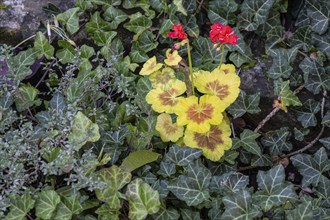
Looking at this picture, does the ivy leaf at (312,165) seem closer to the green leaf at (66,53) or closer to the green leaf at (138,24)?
the green leaf at (138,24)

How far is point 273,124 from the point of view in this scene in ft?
8.04

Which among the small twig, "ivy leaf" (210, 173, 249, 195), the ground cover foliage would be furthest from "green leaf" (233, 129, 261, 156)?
"ivy leaf" (210, 173, 249, 195)

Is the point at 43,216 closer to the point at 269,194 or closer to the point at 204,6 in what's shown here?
the point at 269,194

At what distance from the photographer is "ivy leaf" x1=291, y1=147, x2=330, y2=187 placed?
2.25m

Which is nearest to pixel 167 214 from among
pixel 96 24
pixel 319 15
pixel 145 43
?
pixel 145 43

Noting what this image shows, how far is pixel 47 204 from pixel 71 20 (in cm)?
91

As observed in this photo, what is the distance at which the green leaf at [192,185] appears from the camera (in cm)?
203

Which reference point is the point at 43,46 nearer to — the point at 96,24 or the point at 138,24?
the point at 96,24

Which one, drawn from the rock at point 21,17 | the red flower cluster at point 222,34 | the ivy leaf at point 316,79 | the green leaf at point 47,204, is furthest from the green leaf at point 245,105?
the rock at point 21,17

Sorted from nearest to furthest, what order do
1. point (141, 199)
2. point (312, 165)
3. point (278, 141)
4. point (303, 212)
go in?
point (303, 212), point (141, 199), point (312, 165), point (278, 141)

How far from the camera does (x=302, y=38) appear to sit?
252cm

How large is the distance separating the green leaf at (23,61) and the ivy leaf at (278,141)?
3.41 feet

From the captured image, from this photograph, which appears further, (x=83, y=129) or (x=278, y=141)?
(x=278, y=141)

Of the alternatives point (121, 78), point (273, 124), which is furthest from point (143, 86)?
point (273, 124)
